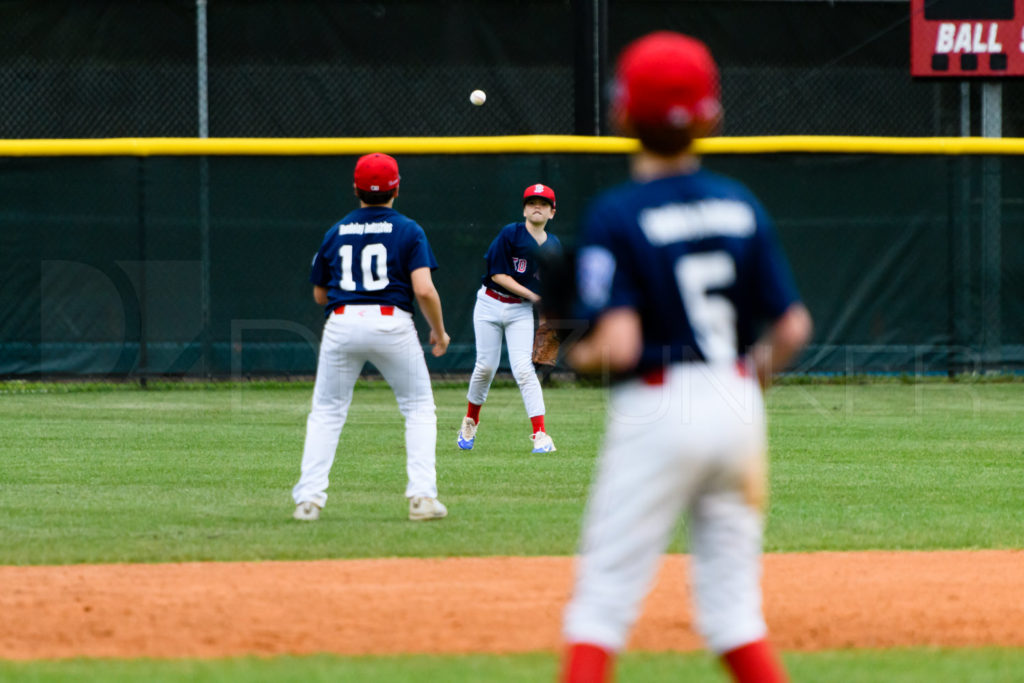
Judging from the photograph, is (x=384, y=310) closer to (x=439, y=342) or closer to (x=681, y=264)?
(x=439, y=342)

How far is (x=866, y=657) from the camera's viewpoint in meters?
4.15

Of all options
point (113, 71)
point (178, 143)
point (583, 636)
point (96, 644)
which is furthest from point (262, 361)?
point (583, 636)

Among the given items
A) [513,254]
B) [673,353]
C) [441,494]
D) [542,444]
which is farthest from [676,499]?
[513,254]

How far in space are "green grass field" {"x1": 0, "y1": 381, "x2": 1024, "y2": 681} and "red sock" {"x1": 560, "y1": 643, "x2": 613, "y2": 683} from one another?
1.04m

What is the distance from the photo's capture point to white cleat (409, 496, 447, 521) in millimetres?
6602

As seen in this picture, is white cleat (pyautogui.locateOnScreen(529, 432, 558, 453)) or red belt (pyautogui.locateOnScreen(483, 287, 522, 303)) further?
red belt (pyautogui.locateOnScreen(483, 287, 522, 303))

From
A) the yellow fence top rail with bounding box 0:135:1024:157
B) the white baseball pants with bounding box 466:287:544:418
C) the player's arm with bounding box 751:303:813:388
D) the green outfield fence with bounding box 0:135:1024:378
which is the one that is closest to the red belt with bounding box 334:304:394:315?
the white baseball pants with bounding box 466:287:544:418

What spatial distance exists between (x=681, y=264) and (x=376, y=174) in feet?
12.7

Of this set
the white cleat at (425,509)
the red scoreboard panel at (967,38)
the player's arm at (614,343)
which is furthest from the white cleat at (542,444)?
the red scoreboard panel at (967,38)

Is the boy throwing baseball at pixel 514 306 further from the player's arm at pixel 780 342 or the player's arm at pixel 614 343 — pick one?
the player's arm at pixel 614 343

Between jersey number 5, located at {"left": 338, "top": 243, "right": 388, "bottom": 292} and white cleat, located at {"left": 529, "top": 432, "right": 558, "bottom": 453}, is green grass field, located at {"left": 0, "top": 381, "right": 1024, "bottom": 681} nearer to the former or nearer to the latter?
white cleat, located at {"left": 529, "top": 432, "right": 558, "bottom": 453}

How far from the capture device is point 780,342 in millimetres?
2984

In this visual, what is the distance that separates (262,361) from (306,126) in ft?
12.0

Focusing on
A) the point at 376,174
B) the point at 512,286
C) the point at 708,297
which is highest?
the point at 376,174
